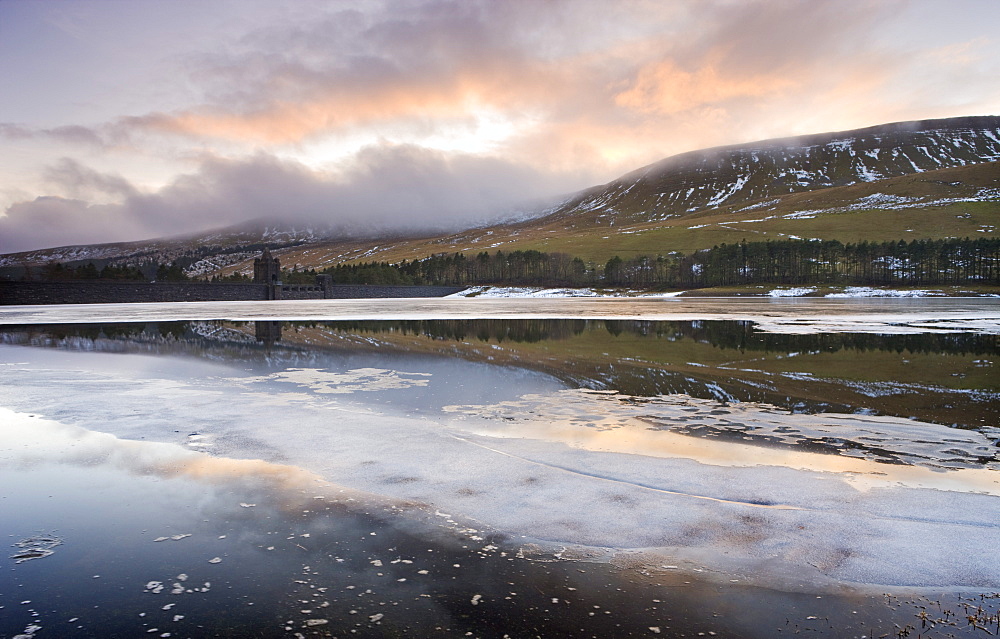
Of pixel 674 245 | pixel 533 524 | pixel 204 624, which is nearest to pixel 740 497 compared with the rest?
pixel 533 524

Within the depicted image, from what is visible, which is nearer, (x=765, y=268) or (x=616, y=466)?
(x=616, y=466)

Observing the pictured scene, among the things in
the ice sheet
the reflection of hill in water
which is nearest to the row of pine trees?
the ice sheet

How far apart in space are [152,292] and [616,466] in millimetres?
81375

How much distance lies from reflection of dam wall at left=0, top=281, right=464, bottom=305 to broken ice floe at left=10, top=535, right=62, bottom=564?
75.6 meters

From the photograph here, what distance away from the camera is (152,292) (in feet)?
244

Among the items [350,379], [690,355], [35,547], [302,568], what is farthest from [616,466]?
[690,355]

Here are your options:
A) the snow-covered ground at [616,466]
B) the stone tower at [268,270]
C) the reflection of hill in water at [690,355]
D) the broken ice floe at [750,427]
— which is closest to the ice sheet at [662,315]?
the reflection of hill in water at [690,355]

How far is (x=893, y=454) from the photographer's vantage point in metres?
7.32

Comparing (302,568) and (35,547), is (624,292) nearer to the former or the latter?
(302,568)

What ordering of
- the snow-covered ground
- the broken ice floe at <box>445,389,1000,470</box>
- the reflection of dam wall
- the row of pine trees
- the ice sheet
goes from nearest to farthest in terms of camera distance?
the snow-covered ground
the broken ice floe at <box>445,389,1000,470</box>
the ice sheet
the reflection of dam wall
the row of pine trees

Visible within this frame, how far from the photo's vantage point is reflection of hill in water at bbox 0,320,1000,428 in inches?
440

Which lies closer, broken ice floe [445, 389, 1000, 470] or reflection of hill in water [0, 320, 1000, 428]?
broken ice floe [445, 389, 1000, 470]

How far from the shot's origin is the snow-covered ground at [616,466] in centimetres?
477

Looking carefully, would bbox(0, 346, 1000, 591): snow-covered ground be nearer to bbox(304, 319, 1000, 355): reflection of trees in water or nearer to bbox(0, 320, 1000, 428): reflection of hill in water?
bbox(0, 320, 1000, 428): reflection of hill in water
